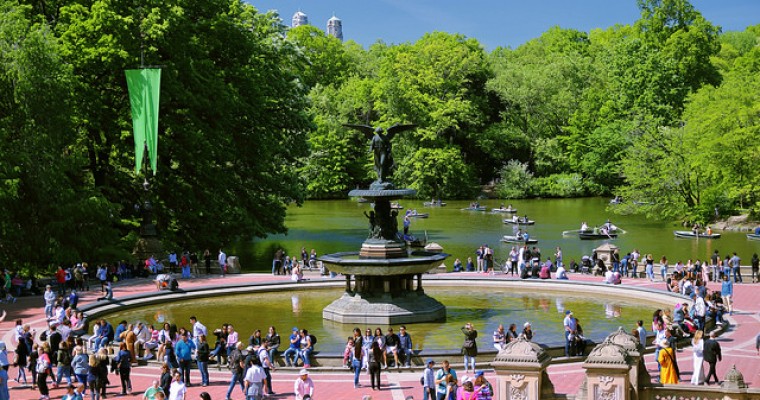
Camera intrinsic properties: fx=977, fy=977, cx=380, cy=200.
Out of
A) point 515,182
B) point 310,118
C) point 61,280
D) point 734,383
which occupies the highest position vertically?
point 310,118

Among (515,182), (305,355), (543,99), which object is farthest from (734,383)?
(543,99)

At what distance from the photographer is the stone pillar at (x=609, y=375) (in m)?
17.8

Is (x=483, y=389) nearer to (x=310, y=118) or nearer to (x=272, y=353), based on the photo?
(x=272, y=353)

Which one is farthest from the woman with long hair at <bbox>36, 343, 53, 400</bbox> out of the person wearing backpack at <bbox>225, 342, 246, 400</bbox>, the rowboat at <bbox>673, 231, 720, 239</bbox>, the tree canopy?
the rowboat at <bbox>673, 231, 720, 239</bbox>

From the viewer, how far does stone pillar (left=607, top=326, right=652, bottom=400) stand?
18.3 metres

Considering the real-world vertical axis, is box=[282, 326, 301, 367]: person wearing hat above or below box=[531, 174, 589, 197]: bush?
below

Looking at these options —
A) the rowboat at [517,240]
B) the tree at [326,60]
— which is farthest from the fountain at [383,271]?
the tree at [326,60]

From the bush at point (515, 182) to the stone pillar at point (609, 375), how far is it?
285 feet

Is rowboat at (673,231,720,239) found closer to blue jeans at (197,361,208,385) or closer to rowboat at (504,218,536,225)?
rowboat at (504,218,536,225)

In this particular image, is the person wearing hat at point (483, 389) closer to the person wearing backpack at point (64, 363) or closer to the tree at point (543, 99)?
the person wearing backpack at point (64, 363)

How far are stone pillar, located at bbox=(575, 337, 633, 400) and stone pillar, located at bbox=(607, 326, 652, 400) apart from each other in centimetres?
24

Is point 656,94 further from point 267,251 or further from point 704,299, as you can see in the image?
point 704,299

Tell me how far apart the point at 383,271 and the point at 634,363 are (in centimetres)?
1332

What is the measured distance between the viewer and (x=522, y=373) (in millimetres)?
18344
